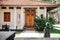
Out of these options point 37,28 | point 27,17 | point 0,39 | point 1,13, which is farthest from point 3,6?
point 0,39

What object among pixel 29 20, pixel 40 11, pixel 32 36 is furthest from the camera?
pixel 29 20

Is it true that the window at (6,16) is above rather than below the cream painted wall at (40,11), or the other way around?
below

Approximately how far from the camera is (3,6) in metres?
24.7

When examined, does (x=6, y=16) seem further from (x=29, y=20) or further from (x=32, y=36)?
(x=32, y=36)

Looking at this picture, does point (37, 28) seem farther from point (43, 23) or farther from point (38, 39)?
point (38, 39)

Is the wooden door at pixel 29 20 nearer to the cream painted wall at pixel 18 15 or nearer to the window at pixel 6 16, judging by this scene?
the cream painted wall at pixel 18 15

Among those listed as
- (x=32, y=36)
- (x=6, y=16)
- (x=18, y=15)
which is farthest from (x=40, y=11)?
(x=32, y=36)

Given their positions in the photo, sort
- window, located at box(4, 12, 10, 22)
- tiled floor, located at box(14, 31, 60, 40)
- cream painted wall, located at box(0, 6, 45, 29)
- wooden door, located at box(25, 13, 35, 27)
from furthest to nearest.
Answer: wooden door, located at box(25, 13, 35, 27) → window, located at box(4, 12, 10, 22) → cream painted wall, located at box(0, 6, 45, 29) → tiled floor, located at box(14, 31, 60, 40)

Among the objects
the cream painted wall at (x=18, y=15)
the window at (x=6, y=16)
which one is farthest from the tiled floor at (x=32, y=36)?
the window at (x=6, y=16)

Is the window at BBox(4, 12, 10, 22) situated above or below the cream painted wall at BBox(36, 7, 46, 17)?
below

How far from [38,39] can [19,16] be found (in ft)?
51.3

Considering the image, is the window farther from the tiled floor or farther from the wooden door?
the tiled floor

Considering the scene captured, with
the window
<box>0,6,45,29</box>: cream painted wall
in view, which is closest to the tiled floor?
<box>0,6,45,29</box>: cream painted wall

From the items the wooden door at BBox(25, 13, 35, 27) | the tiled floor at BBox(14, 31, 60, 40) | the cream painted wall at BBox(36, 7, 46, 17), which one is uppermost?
the cream painted wall at BBox(36, 7, 46, 17)
